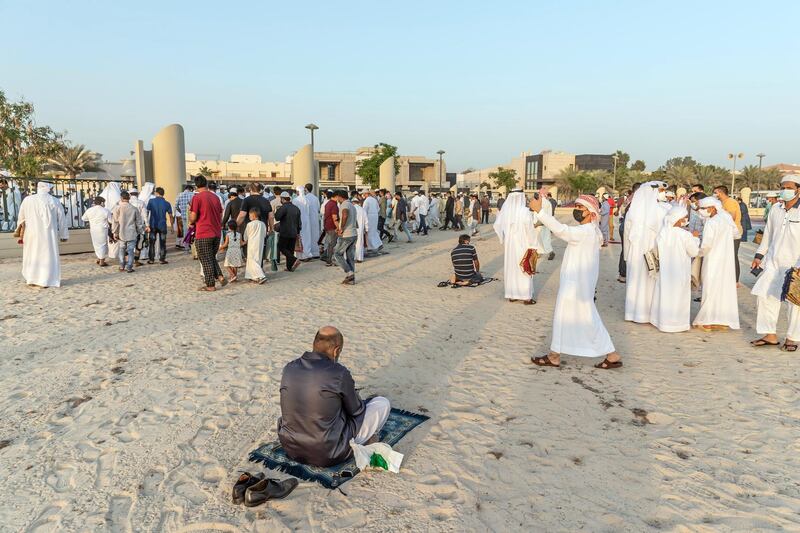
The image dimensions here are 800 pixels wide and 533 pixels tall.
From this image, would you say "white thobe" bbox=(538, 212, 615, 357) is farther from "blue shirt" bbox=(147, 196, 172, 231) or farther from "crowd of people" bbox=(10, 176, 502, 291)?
"blue shirt" bbox=(147, 196, 172, 231)

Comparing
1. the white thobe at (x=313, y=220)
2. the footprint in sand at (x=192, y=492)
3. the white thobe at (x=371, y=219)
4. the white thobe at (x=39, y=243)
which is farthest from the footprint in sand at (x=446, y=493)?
the white thobe at (x=371, y=219)

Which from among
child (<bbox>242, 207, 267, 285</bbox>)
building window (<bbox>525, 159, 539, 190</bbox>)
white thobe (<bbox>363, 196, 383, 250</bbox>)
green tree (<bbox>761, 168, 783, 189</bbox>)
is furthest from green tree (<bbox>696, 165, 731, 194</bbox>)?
child (<bbox>242, 207, 267, 285</bbox>)

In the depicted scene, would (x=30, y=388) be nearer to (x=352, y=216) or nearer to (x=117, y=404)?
(x=117, y=404)

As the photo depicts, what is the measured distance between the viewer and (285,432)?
11.3 feet

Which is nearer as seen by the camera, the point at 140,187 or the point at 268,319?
the point at 268,319

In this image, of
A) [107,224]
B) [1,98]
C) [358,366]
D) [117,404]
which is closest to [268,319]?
[358,366]

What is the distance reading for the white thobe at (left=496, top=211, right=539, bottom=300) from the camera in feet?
28.6

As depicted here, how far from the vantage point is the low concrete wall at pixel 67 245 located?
1272cm

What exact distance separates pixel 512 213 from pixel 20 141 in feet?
70.9

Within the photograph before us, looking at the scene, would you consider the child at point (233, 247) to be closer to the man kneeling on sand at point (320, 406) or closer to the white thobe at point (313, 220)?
the white thobe at point (313, 220)

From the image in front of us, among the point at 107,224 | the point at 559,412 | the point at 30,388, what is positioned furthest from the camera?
the point at 107,224

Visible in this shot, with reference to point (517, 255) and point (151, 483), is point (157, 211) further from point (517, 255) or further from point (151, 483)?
point (151, 483)

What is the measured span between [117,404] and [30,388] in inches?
41.0

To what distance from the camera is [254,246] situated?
991cm
